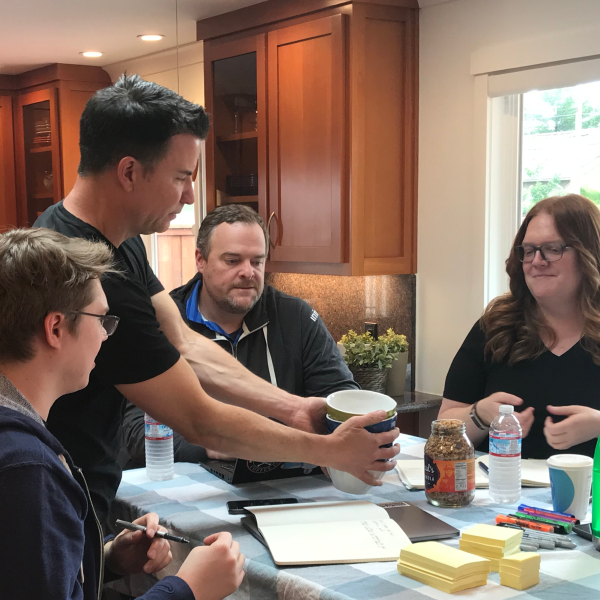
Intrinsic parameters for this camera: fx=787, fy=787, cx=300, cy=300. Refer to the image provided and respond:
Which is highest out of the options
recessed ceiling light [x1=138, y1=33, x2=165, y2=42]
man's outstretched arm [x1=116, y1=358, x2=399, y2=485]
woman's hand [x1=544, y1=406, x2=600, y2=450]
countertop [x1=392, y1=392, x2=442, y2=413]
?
recessed ceiling light [x1=138, y1=33, x2=165, y2=42]

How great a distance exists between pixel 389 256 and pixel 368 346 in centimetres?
47

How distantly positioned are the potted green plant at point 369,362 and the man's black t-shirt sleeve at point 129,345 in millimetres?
1937

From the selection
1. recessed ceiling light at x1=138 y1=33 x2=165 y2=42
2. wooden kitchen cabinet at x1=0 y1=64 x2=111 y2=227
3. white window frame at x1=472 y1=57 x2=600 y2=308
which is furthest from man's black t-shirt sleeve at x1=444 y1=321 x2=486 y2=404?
wooden kitchen cabinet at x1=0 y1=64 x2=111 y2=227

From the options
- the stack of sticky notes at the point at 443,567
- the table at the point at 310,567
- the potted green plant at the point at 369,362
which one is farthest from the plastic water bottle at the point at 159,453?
the potted green plant at the point at 369,362

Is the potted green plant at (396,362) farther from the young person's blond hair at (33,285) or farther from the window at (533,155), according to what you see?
the young person's blond hair at (33,285)

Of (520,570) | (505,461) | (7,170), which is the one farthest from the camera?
(7,170)

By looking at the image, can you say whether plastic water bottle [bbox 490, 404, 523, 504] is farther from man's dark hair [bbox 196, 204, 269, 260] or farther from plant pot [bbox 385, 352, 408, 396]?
plant pot [bbox 385, 352, 408, 396]

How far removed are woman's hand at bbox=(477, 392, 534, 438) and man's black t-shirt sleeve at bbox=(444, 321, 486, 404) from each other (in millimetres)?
218

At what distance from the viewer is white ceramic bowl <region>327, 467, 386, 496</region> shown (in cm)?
168

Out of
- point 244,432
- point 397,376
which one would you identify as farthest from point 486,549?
point 397,376

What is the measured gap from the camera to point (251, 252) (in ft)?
8.59

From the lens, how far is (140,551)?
149 centimetres

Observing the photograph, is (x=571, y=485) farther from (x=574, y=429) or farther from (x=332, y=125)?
(x=332, y=125)

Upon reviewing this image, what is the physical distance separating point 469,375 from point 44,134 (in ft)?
13.6
